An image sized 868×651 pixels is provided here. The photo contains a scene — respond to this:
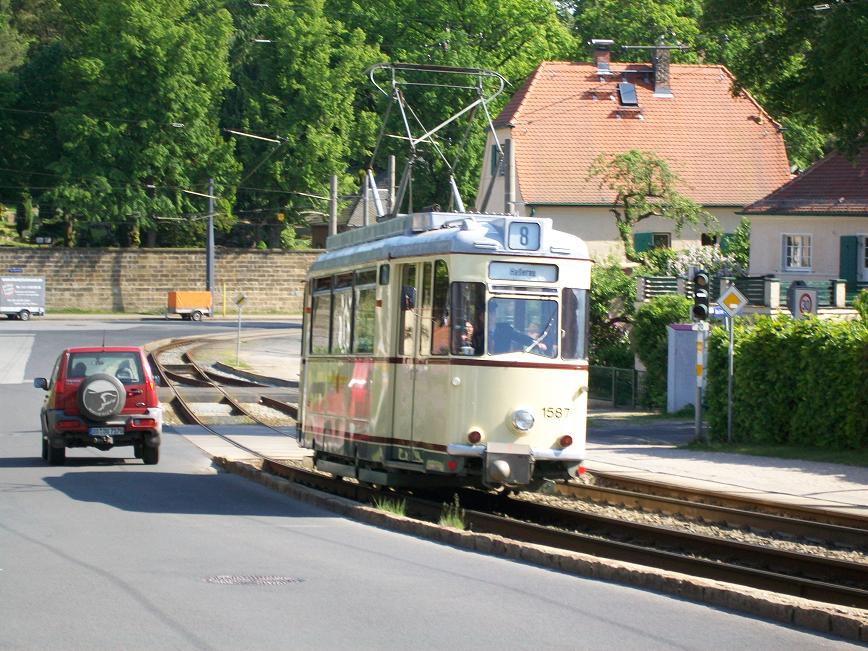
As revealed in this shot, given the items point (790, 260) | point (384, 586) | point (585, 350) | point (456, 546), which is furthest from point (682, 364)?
point (384, 586)

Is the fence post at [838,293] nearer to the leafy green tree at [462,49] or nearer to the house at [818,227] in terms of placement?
the house at [818,227]

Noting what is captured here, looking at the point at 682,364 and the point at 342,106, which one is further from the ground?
the point at 342,106

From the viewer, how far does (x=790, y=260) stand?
143 ft

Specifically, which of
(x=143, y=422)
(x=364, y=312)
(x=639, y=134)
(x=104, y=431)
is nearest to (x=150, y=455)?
(x=143, y=422)

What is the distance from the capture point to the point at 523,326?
15039mm

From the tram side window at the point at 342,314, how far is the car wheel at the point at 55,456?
5.23 m

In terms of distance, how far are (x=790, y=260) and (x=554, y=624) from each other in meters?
36.7

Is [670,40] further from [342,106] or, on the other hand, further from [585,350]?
[585,350]

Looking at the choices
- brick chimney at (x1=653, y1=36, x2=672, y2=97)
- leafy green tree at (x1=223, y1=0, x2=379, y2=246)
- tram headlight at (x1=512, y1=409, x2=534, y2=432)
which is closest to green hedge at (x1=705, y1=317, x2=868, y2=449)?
tram headlight at (x1=512, y1=409, x2=534, y2=432)

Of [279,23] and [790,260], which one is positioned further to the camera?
[279,23]

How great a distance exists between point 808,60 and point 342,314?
14.6m

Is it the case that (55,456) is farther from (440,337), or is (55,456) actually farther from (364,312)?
(440,337)

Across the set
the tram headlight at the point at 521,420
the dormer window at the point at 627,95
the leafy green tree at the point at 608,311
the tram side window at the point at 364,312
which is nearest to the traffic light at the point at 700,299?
the tram side window at the point at 364,312

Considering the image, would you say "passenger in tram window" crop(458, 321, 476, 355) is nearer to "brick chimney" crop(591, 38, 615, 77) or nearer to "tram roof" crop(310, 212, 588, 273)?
"tram roof" crop(310, 212, 588, 273)
